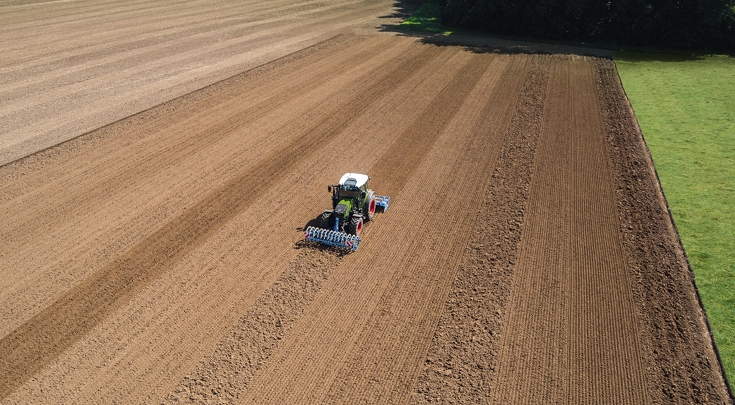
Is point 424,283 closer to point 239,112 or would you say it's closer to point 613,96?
point 239,112

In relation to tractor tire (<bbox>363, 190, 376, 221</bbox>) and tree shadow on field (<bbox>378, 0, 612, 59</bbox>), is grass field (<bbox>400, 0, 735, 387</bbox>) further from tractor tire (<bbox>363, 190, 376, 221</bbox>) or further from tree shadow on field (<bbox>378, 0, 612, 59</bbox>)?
tractor tire (<bbox>363, 190, 376, 221</bbox>)

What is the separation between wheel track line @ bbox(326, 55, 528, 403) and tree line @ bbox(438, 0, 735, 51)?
1085 inches

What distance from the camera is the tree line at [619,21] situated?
39.5 metres

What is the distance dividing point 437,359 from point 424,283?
2934 mm

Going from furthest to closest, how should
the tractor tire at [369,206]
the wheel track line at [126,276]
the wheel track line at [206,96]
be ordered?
the wheel track line at [206,96]
the tractor tire at [369,206]
the wheel track line at [126,276]

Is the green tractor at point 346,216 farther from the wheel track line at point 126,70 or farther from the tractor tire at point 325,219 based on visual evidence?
the wheel track line at point 126,70

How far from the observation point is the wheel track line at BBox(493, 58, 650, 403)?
37.0 feet

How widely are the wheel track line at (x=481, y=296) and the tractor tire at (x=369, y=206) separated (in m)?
3.69

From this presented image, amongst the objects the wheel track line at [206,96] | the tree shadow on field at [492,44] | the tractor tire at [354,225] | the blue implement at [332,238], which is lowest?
the blue implement at [332,238]

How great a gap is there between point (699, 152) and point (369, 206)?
1680cm

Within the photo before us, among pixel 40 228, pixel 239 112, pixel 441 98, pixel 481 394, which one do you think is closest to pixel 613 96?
pixel 441 98

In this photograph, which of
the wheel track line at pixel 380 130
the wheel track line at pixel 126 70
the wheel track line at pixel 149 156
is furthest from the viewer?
the wheel track line at pixel 126 70

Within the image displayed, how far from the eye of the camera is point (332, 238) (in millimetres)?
15797

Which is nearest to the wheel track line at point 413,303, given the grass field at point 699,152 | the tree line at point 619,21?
the grass field at point 699,152
